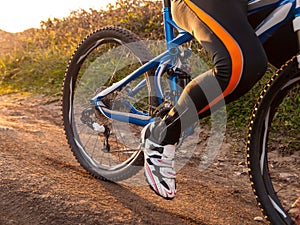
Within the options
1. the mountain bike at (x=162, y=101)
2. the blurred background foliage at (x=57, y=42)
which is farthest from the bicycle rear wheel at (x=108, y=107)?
the blurred background foliage at (x=57, y=42)

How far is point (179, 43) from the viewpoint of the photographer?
9.67ft

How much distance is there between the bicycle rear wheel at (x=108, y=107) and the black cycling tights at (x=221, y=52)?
747 millimetres

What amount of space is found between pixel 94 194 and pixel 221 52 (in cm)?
127

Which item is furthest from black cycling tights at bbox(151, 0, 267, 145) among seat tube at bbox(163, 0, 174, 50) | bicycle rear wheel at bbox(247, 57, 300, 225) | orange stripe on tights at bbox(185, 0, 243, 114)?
seat tube at bbox(163, 0, 174, 50)

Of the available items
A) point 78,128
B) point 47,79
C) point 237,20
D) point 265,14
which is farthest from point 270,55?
point 47,79

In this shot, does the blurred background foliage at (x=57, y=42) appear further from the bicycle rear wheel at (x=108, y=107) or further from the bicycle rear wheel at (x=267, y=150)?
the bicycle rear wheel at (x=267, y=150)

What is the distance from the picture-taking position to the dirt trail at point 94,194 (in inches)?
102

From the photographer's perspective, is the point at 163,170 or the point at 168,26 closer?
the point at 163,170

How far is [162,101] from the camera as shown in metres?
3.14

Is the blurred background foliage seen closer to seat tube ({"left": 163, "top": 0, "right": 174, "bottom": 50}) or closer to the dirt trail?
the dirt trail

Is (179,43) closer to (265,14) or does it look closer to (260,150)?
(265,14)

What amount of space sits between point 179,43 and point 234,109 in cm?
235

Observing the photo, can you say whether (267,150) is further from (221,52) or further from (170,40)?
(170,40)

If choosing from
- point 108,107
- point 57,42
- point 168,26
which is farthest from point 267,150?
point 57,42
